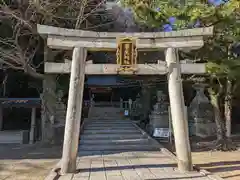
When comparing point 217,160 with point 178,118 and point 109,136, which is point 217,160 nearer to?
point 178,118

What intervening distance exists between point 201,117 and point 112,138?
5089mm

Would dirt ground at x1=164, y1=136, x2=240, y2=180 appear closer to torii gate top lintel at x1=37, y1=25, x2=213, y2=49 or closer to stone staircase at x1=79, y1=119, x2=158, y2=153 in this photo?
stone staircase at x1=79, y1=119, x2=158, y2=153

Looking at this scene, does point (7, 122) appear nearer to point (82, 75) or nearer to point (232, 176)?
point (82, 75)

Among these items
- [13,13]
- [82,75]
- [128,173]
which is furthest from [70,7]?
[128,173]

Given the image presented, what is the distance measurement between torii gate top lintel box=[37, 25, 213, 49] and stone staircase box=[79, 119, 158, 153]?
15.7 ft

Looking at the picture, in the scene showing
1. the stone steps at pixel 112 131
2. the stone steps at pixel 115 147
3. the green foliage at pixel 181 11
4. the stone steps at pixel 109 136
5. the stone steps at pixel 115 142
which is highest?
the green foliage at pixel 181 11

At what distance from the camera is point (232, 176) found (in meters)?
7.35

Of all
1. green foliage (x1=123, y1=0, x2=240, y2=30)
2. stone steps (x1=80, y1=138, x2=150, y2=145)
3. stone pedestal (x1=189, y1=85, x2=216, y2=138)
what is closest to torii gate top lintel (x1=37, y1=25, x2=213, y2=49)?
green foliage (x1=123, y1=0, x2=240, y2=30)

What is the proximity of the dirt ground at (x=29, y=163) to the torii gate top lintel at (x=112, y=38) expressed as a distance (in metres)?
3.54

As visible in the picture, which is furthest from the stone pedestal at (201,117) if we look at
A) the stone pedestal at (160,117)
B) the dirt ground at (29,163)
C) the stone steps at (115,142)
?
the dirt ground at (29,163)

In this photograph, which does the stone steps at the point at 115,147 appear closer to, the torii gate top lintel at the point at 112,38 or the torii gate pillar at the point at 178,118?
the torii gate pillar at the point at 178,118

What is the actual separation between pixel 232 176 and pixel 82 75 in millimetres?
4559

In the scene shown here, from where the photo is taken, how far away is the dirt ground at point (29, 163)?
8008 millimetres

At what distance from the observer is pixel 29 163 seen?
9688 mm
